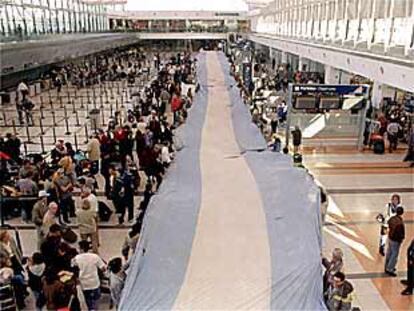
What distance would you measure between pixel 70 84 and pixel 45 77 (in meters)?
1.35

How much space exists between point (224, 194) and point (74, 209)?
433cm

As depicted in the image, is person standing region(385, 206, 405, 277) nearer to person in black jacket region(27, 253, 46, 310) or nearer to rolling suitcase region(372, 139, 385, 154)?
person in black jacket region(27, 253, 46, 310)

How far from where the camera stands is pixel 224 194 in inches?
227

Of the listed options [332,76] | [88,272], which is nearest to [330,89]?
[332,76]

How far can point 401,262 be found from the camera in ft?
26.6

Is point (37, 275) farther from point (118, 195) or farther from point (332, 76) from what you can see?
point (332, 76)

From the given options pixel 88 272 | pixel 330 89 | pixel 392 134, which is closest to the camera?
pixel 88 272

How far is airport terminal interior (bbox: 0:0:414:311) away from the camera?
13.9ft

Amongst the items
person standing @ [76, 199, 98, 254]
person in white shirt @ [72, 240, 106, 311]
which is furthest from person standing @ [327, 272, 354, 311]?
person standing @ [76, 199, 98, 254]

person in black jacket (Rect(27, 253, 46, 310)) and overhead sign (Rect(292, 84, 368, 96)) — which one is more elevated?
overhead sign (Rect(292, 84, 368, 96))

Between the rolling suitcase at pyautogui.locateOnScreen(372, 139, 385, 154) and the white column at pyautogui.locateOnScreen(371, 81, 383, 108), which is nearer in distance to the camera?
the rolling suitcase at pyautogui.locateOnScreen(372, 139, 385, 154)

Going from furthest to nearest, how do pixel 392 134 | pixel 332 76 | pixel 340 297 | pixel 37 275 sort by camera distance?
1. pixel 332 76
2. pixel 392 134
3. pixel 37 275
4. pixel 340 297

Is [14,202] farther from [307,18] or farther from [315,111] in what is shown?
[307,18]

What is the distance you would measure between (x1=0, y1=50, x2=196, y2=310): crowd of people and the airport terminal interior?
1.1 inches
